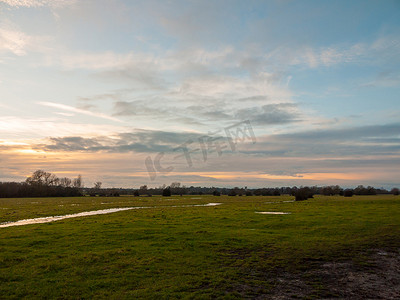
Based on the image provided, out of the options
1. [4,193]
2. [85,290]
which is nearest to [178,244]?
[85,290]

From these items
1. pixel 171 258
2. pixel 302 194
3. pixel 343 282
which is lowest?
pixel 343 282

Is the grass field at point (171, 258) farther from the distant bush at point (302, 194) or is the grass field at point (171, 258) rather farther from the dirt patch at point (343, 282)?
the distant bush at point (302, 194)

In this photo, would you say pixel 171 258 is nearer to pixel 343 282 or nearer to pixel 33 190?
pixel 343 282

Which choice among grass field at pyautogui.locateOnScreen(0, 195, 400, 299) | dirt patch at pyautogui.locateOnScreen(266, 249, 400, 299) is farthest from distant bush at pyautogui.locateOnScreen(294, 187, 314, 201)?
dirt patch at pyautogui.locateOnScreen(266, 249, 400, 299)

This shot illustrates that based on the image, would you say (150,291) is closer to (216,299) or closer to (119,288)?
(119,288)

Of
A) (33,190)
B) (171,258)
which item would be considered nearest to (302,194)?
(171,258)

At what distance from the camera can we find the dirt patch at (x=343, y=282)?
11.1 meters

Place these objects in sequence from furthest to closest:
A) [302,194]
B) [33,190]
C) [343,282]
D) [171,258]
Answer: [33,190]
[302,194]
[171,258]
[343,282]

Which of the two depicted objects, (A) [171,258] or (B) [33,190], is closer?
(A) [171,258]

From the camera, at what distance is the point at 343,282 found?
12.5 m

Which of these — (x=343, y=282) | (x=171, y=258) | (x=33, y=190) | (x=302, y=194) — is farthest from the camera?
(x=33, y=190)

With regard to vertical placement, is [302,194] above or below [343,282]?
above

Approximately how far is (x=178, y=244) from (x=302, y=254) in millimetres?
7853

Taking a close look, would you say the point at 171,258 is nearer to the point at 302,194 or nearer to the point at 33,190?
the point at 302,194
